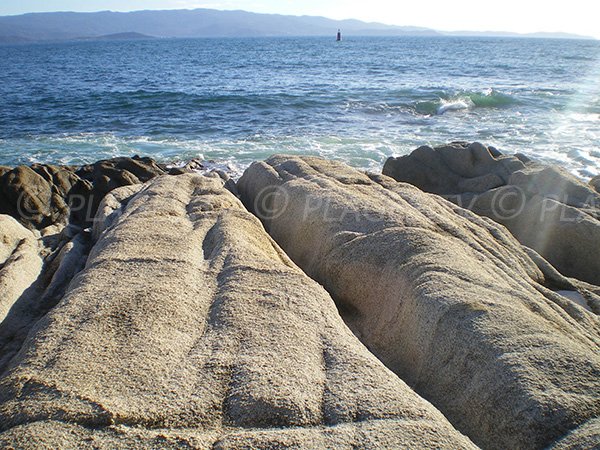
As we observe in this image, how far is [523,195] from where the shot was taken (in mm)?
6301

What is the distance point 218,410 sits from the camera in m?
2.17

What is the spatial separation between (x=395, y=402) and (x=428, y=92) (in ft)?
74.7

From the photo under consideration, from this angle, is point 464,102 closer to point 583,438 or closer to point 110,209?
point 110,209

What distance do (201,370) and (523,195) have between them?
512 cm

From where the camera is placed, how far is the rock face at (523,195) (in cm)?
539

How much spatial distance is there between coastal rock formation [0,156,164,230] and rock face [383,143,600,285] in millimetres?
4372

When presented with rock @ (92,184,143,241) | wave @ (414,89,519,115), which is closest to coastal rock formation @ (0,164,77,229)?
rock @ (92,184,143,241)

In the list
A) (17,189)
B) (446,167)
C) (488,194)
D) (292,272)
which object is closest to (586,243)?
(488,194)

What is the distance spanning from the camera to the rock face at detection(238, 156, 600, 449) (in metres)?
2.48

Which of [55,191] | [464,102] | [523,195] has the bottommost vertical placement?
[464,102]

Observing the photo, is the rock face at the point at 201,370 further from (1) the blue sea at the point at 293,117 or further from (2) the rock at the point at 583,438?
(1) the blue sea at the point at 293,117

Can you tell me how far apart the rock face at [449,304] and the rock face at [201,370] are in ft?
1.51

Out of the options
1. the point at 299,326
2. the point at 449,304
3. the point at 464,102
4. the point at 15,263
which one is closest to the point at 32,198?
the point at 15,263

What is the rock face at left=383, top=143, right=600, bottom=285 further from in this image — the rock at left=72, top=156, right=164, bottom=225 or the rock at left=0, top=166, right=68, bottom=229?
the rock at left=0, top=166, right=68, bottom=229
